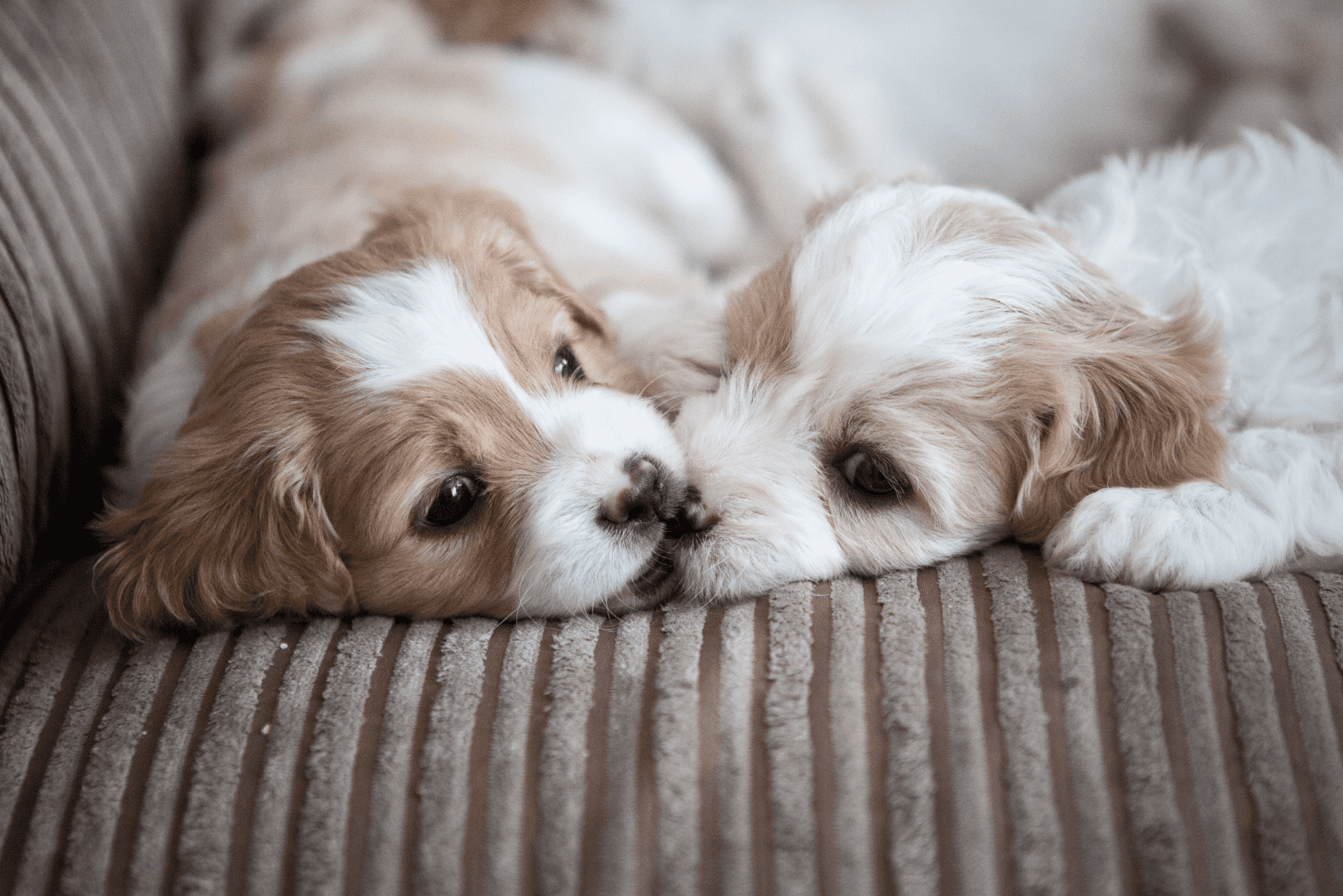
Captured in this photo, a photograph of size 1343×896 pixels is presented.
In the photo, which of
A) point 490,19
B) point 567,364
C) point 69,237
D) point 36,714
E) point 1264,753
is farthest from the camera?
point 490,19

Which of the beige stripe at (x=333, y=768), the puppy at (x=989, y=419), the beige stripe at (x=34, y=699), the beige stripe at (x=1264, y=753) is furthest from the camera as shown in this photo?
the puppy at (x=989, y=419)

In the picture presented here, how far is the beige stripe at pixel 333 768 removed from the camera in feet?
4.09

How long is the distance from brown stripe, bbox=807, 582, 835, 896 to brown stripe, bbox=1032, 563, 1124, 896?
29 cm

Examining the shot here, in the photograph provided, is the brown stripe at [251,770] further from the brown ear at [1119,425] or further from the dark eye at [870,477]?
the brown ear at [1119,425]

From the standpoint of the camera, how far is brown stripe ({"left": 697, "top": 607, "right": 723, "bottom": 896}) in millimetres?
1211

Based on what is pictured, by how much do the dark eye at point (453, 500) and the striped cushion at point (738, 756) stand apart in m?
0.25

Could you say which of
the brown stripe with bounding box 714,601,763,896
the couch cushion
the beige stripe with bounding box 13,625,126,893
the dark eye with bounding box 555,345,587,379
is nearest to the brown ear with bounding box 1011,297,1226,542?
the brown stripe with bounding box 714,601,763,896

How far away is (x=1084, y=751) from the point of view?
1247 mm

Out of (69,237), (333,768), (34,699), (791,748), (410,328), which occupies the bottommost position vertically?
(34,699)

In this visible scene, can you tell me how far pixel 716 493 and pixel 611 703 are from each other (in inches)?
19.2

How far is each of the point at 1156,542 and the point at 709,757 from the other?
800 mm

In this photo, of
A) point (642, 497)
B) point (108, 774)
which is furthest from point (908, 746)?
point (108, 774)

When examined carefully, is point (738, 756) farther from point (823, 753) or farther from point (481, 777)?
point (481, 777)

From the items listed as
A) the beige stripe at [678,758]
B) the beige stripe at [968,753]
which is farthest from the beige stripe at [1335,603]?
the beige stripe at [678,758]
